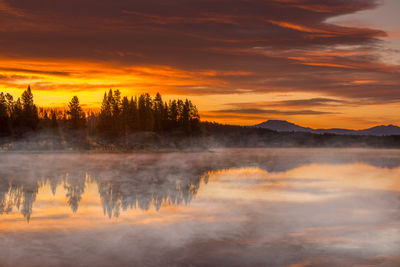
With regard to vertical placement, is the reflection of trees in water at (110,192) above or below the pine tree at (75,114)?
below

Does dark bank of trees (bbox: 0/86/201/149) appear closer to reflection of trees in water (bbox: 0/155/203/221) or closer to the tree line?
the tree line

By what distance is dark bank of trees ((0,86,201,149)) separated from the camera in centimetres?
9988

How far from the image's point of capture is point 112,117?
11812 cm

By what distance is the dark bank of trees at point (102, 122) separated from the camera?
3932 inches

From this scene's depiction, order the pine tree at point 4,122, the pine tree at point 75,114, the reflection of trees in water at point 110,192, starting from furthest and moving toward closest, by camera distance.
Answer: the pine tree at point 75,114 → the pine tree at point 4,122 → the reflection of trees in water at point 110,192

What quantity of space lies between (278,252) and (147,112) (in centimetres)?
11248

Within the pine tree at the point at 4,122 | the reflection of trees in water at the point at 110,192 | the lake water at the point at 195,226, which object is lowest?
the lake water at the point at 195,226

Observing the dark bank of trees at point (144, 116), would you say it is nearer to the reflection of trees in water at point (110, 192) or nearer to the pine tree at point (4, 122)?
the pine tree at point (4, 122)

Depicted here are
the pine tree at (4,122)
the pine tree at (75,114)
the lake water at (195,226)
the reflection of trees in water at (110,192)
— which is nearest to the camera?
the lake water at (195,226)

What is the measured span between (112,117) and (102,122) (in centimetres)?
302

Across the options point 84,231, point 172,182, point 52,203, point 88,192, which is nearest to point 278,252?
point 84,231

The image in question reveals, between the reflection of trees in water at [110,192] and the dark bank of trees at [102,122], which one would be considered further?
the dark bank of trees at [102,122]

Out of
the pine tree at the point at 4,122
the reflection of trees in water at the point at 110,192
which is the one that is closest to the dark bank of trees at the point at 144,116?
the pine tree at the point at 4,122

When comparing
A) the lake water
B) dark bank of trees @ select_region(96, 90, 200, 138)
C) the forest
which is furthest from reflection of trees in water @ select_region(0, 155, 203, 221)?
dark bank of trees @ select_region(96, 90, 200, 138)
